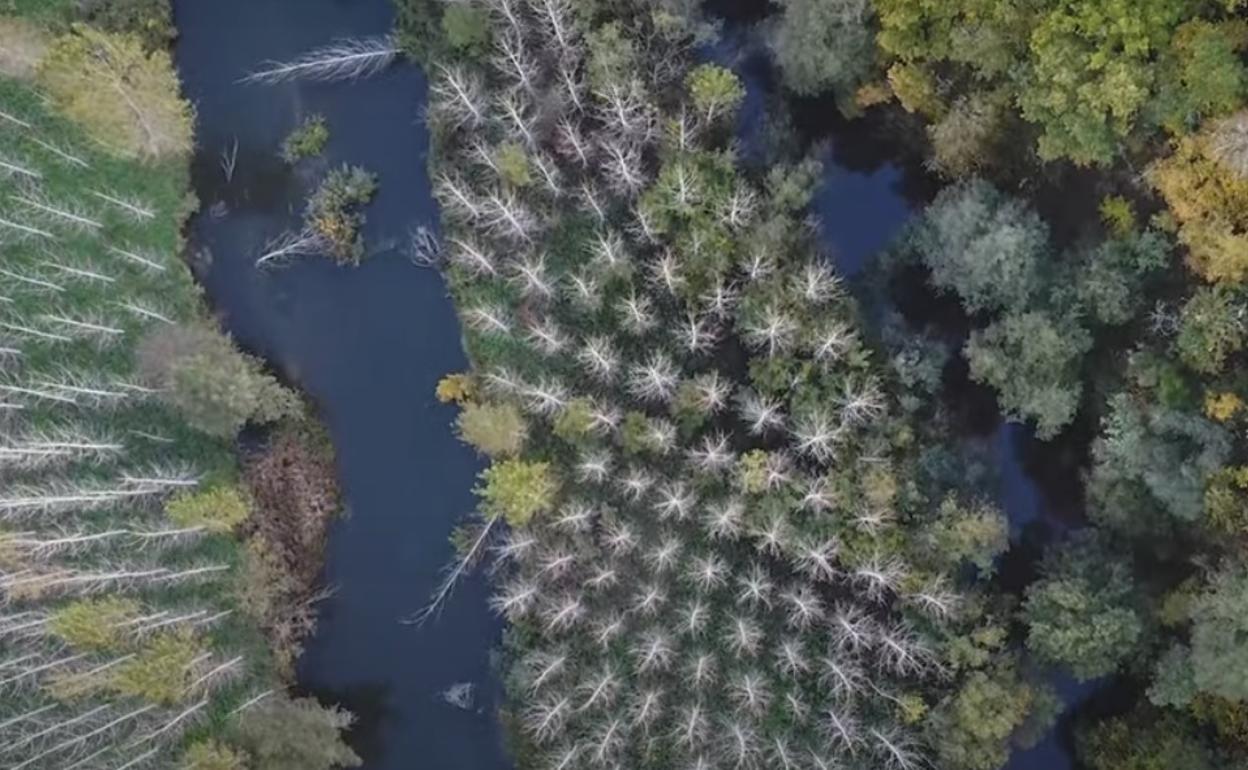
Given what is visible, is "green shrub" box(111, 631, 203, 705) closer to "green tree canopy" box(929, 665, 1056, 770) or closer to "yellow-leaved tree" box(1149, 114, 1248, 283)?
"green tree canopy" box(929, 665, 1056, 770)

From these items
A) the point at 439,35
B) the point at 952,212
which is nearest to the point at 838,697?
the point at 952,212

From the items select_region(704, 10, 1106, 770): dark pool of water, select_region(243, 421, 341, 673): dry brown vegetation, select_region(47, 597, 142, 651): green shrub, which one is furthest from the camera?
select_region(243, 421, 341, 673): dry brown vegetation

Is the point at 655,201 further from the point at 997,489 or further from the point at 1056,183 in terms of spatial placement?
the point at 997,489

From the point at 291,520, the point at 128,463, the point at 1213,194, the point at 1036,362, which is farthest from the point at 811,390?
the point at 128,463

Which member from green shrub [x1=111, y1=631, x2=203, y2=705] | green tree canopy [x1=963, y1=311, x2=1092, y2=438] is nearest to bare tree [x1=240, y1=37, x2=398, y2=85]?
green shrub [x1=111, y1=631, x2=203, y2=705]

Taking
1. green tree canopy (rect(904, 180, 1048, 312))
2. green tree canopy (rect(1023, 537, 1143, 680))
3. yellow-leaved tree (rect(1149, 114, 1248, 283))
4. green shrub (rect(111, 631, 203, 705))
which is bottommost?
green shrub (rect(111, 631, 203, 705))

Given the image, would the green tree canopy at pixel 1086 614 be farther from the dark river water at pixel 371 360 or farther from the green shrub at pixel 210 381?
the green shrub at pixel 210 381

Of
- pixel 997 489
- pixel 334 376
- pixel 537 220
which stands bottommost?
pixel 334 376
